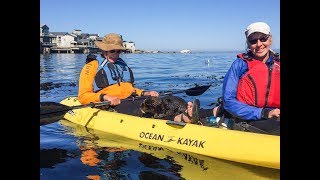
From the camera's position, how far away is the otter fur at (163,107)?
7.77 m

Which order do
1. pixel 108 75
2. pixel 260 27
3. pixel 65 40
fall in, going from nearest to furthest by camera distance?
pixel 260 27 < pixel 108 75 < pixel 65 40

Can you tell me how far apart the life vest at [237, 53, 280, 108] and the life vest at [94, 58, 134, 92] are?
11.4ft

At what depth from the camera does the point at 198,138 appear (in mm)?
6254

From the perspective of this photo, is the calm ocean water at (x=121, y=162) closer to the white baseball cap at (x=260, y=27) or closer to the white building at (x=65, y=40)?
the white baseball cap at (x=260, y=27)

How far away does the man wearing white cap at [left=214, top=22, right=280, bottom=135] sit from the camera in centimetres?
578

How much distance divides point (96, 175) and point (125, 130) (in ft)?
7.22

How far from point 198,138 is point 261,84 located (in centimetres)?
139

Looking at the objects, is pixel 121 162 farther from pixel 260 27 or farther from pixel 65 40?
pixel 65 40

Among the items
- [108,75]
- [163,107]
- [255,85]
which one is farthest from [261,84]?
[108,75]

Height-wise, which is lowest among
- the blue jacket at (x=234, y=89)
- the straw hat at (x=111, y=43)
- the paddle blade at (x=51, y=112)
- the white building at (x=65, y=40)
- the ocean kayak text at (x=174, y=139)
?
the ocean kayak text at (x=174, y=139)

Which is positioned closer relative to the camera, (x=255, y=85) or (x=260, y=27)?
(x=260, y=27)

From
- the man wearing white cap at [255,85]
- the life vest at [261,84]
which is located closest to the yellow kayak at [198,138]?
the man wearing white cap at [255,85]

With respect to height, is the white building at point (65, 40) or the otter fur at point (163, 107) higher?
the white building at point (65, 40)
